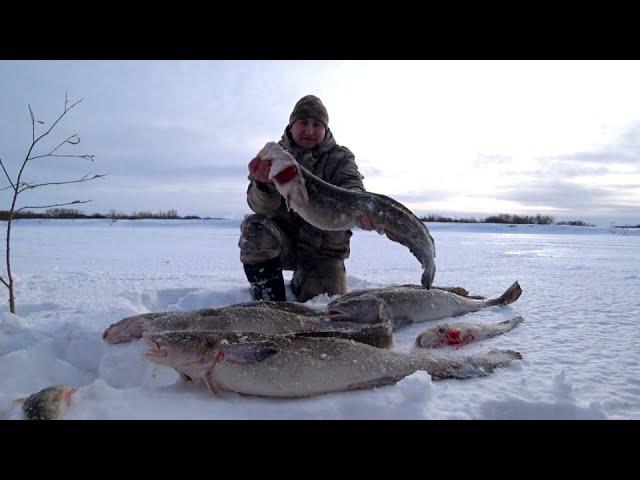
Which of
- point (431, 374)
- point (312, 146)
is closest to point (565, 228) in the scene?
point (312, 146)

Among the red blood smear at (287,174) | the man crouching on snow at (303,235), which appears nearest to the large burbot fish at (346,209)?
the red blood smear at (287,174)

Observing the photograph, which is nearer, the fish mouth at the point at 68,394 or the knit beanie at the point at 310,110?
the fish mouth at the point at 68,394

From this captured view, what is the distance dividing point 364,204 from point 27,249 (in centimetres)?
994

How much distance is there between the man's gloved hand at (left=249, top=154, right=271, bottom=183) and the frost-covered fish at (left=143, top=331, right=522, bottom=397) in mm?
1956

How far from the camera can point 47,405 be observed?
2.07m

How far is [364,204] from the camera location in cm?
404

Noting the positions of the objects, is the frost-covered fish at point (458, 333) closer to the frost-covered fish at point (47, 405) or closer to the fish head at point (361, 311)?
the fish head at point (361, 311)

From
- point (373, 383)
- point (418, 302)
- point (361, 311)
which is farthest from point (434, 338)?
point (373, 383)

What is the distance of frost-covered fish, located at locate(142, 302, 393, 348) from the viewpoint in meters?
3.12

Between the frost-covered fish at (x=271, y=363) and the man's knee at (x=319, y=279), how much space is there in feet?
9.80

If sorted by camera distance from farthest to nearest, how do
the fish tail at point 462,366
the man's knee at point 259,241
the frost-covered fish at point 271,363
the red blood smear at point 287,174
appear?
1. the man's knee at point 259,241
2. the red blood smear at point 287,174
3. the fish tail at point 462,366
4. the frost-covered fish at point 271,363

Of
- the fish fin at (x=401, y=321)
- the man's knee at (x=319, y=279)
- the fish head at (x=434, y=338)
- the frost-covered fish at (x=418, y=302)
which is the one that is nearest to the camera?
the fish head at (x=434, y=338)

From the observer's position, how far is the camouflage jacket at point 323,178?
5734 millimetres
